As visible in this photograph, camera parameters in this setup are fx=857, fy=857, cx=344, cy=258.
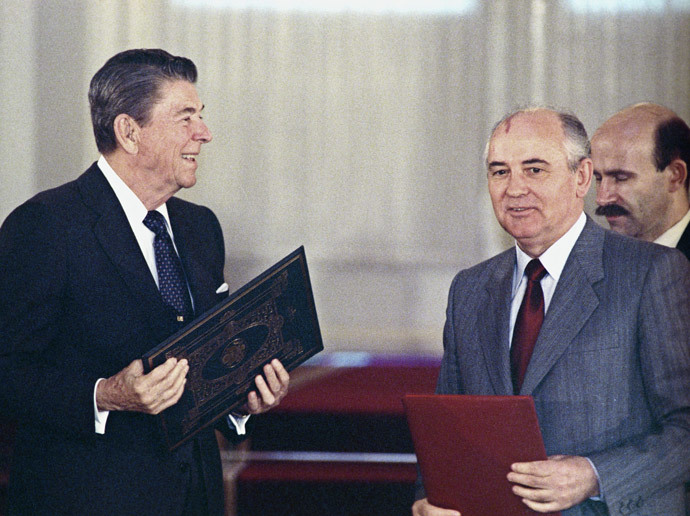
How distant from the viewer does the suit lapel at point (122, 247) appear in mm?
2156

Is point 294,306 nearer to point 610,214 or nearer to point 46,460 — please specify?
point 46,460

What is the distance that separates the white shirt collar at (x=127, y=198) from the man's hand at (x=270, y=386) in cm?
53

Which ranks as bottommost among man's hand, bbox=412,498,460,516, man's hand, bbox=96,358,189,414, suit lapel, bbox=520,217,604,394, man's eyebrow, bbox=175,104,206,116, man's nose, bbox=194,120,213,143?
man's hand, bbox=412,498,460,516

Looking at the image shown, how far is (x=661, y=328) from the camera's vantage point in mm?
1855

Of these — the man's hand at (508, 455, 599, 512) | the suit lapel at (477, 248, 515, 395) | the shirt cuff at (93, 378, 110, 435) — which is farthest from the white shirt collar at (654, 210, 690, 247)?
the shirt cuff at (93, 378, 110, 435)

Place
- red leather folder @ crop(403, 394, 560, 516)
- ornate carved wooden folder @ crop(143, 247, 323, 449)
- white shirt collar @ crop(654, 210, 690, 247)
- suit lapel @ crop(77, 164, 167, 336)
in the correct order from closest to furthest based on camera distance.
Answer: red leather folder @ crop(403, 394, 560, 516)
ornate carved wooden folder @ crop(143, 247, 323, 449)
suit lapel @ crop(77, 164, 167, 336)
white shirt collar @ crop(654, 210, 690, 247)

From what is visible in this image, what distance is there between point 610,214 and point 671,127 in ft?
1.38

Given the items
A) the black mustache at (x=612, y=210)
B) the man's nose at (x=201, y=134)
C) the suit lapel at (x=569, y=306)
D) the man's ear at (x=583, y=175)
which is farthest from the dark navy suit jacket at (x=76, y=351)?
the black mustache at (x=612, y=210)

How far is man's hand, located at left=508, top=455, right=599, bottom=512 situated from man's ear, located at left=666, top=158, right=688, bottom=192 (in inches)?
58.8

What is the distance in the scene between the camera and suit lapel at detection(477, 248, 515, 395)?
2037 millimetres

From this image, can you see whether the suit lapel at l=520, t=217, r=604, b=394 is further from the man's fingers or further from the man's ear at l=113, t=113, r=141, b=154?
the man's ear at l=113, t=113, r=141, b=154

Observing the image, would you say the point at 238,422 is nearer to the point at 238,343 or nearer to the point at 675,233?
the point at 238,343

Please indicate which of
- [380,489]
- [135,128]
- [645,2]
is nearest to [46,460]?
[135,128]

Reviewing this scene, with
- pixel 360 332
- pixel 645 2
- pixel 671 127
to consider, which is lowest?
pixel 360 332
